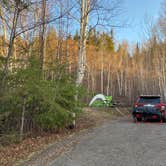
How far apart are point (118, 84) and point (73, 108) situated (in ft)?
98.6

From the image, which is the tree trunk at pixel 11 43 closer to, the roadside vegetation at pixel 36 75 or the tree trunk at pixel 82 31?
the roadside vegetation at pixel 36 75

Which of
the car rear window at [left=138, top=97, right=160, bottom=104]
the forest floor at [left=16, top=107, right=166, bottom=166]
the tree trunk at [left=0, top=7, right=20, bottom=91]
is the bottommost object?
the forest floor at [left=16, top=107, right=166, bottom=166]

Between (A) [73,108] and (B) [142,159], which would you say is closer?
(B) [142,159]

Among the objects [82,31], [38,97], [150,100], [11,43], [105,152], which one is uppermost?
[82,31]

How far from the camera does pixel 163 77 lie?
93.5 feet

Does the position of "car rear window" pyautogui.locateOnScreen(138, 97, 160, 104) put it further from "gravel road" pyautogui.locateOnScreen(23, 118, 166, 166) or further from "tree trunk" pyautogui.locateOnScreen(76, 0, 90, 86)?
"gravel road" pyautogui.locateOnScreen(23, 118, 166, 166)

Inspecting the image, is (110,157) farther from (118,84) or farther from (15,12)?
(118,84)

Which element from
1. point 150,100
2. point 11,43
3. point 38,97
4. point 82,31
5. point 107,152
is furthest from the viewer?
point 150,100

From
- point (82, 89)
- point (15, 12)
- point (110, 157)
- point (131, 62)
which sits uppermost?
point (131, 62)

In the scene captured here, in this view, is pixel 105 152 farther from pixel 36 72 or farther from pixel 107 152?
pixel 36 72

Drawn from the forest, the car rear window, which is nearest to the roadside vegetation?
the forest

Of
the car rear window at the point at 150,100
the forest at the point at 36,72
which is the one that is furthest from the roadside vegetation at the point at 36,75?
the car rear window at the point at 150,100

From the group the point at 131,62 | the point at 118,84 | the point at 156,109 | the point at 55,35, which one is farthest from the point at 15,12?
the point at 131,62

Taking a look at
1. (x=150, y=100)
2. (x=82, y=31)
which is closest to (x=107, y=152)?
(x=82, y=31)
